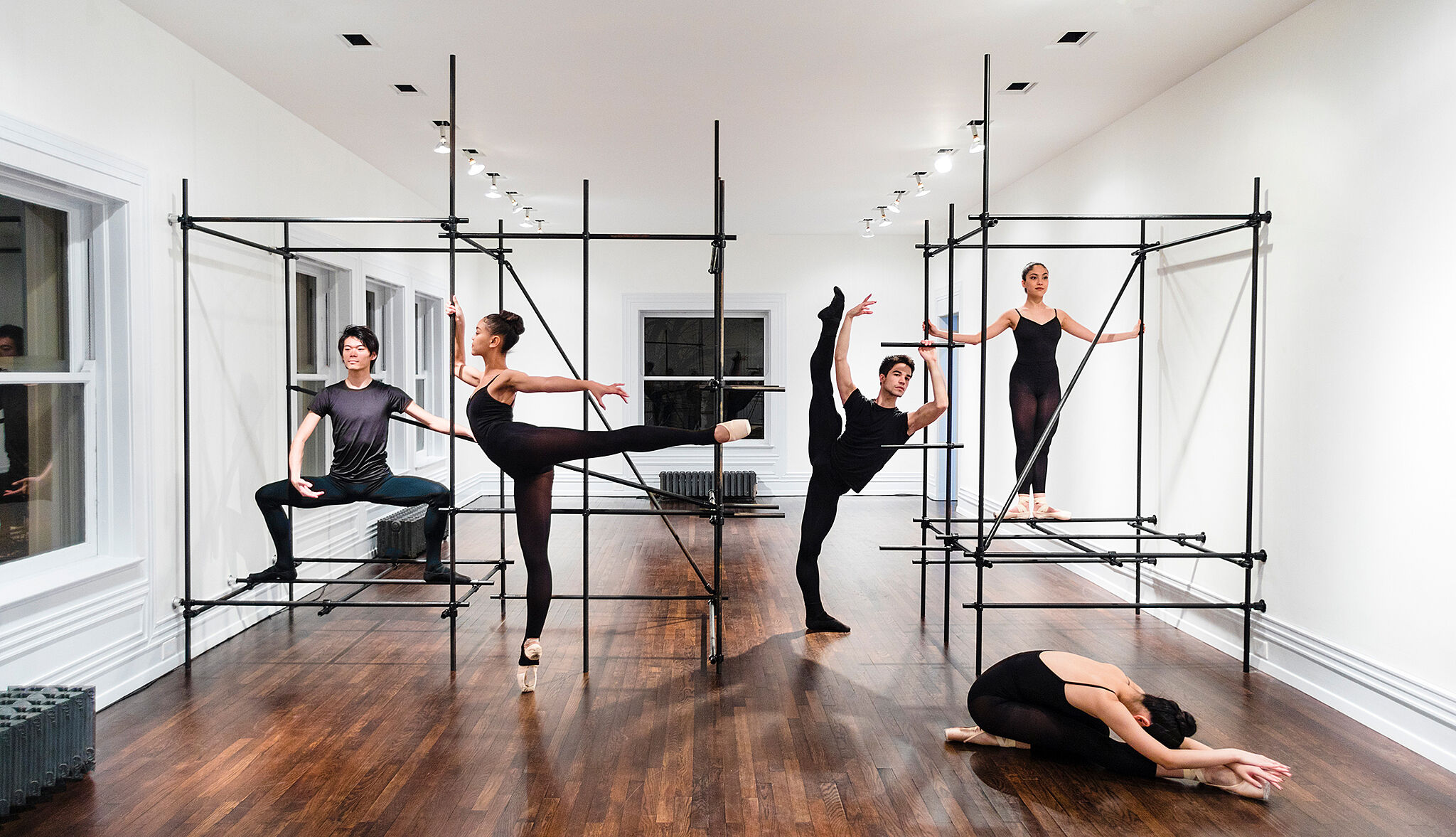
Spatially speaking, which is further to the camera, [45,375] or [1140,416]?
[1140,416]

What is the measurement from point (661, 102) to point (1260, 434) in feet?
11.7

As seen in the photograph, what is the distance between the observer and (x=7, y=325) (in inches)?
128

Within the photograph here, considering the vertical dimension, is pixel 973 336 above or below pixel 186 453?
above

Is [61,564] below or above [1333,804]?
above

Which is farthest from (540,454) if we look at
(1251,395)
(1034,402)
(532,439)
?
(1251,395)

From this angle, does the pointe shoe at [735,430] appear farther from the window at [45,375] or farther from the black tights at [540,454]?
Answer: the window at [45,375]

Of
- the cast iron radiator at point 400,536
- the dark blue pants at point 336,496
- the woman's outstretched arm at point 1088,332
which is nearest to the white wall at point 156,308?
the dark blue pants at point 336,496

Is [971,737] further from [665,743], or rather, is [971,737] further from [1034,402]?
[1034,402]

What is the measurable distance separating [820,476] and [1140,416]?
70.0 inches

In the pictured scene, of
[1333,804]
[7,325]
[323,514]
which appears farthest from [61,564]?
[1333,804]

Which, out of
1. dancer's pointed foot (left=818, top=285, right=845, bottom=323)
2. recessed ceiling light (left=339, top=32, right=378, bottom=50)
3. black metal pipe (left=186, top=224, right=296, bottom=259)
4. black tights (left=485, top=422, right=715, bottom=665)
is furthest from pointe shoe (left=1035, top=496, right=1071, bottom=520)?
black metal pipe (left=186, top=224, right=296, bottom=259)

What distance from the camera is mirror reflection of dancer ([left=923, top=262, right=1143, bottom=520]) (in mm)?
4676

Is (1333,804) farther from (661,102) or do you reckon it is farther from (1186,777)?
(661,102)

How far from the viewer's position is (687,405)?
1026cm
